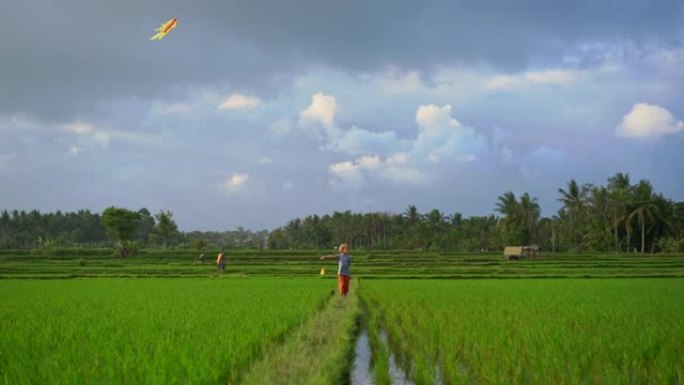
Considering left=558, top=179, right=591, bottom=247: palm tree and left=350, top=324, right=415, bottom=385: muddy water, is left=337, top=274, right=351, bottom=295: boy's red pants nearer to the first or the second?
left=350, top=324, right=415, bottom=385: muddy water

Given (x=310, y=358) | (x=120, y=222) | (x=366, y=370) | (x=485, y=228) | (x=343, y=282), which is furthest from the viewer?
(x=485, y=228)

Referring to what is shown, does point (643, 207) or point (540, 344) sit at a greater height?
point (643, 207)

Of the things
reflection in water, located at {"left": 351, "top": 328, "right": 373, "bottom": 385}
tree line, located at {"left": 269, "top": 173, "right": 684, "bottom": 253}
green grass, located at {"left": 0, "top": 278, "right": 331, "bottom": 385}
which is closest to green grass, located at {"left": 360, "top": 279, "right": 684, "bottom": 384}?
reflection in water, located at {"left": 351, "top": 328, "right": 373, "bottom": 385}

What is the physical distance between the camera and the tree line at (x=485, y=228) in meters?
50.6

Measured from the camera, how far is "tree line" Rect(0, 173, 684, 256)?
166ft

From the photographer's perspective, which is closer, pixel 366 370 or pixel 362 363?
pixel 366 370

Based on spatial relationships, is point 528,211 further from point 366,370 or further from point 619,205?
point 366,370

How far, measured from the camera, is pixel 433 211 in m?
72.3

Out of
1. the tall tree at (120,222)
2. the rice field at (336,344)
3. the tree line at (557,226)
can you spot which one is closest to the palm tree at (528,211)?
the tree line at (557,226)

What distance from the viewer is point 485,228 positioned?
69875 millimetres

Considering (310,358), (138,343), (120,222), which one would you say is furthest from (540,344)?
(120,222)

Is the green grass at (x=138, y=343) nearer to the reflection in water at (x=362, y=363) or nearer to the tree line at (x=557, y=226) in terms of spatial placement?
the reflection in water at (x=362, y=363)

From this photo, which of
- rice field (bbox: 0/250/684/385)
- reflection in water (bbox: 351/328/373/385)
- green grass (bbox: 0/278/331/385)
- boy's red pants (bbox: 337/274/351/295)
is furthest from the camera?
boy's red pants (bbox: 337/274/351/295)

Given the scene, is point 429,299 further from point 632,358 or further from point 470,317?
point 632,358
